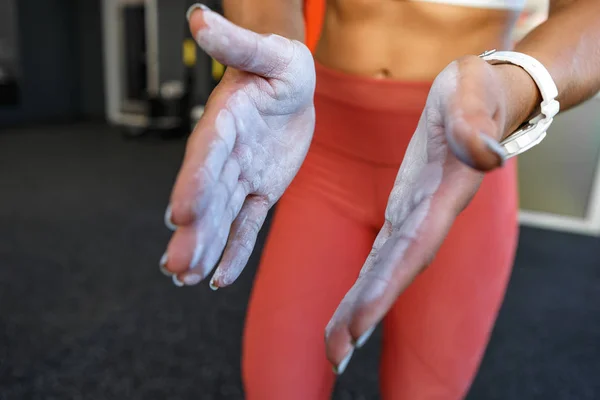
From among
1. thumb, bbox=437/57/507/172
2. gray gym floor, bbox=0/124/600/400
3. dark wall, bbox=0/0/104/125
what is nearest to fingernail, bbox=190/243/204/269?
thumb, bbox=437/57/507/172

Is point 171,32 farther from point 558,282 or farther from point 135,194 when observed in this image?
point 558,282

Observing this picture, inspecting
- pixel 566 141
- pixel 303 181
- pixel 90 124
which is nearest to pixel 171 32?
pixel 90 124

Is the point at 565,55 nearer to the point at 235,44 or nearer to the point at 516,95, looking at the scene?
the point at 516,95

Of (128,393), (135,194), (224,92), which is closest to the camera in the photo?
(224,92)

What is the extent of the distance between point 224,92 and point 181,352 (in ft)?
3.67

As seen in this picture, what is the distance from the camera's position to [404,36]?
1.45 ft

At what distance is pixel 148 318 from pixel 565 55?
4.28 ft

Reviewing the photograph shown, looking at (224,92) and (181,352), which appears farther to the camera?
(181,352)

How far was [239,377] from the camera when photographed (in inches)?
47.4

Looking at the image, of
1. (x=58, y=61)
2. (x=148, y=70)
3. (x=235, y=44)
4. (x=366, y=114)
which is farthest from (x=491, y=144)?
(x=58, y=61)

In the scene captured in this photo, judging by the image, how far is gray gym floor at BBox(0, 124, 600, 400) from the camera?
1.18 meters

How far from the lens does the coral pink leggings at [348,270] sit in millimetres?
492

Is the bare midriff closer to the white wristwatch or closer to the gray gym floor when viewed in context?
the white wristwatch

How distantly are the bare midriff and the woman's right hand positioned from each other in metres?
0.12
